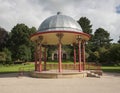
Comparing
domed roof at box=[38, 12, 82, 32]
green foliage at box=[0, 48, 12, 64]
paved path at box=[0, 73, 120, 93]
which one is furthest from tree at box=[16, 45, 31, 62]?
paved path at box=[0, 73, 120, 93]

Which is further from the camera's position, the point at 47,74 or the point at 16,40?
the point at 16,40

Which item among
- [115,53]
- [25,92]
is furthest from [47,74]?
[115,53]

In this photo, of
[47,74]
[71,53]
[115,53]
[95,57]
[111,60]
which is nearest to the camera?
[47,74]

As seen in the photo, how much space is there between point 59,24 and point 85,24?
63.5 meters

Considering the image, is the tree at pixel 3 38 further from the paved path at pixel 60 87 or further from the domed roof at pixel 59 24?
the paved path at pixel 60 87

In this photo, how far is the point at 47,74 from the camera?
23.4 metres

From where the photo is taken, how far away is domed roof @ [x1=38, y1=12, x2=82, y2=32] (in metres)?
24.5

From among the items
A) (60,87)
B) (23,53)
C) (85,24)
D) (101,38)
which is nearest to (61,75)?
(60,87)

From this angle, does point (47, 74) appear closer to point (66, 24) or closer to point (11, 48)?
point (66, 24)

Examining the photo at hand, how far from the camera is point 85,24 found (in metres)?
87.1

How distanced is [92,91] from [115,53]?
47.0 m

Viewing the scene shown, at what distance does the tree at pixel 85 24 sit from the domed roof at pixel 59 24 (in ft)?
199

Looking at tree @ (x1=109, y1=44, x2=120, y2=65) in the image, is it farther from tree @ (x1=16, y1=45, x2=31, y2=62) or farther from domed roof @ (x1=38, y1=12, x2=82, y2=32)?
domed roof @ (x1=38, y1=12, x2=82, y2=32)

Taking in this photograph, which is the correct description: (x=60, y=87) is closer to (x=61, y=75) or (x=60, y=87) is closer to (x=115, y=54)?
(x=61, y=75)
